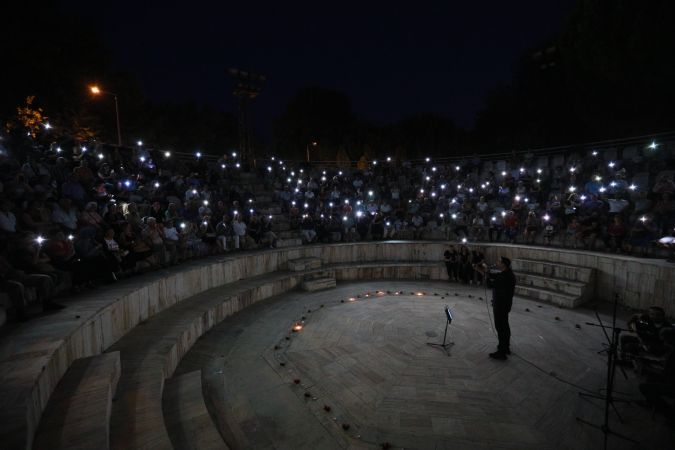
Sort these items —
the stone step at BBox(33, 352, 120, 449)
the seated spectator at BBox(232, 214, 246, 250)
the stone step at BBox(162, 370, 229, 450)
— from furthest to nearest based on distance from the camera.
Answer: the seated spectator at BBox(232, 214, 246, 250) < the stone step at BBox(162, 370, 229, 450) < the stone step at BBox(33, 352, 120, 449)

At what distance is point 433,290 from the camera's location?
10977 millimetres

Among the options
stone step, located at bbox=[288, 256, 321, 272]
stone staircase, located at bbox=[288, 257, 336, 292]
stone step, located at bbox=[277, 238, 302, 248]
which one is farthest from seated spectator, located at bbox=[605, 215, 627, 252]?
stone step, located at bbox=[277, 238, 302, 248]

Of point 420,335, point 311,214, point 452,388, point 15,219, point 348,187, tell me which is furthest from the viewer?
point 348,187

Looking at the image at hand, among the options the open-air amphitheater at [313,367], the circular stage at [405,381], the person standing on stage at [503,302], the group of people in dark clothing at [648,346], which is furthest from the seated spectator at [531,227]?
the person standing on stage at [503,302]

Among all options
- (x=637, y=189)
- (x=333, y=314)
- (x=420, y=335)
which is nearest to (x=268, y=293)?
(x=333, y=314)

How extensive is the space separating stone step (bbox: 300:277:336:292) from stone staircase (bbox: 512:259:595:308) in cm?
576

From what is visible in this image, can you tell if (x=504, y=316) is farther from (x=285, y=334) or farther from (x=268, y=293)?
(x=268, y=293)

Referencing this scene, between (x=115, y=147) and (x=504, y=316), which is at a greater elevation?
(x=115, y=147)

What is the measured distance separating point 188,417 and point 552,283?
9900 millimetres

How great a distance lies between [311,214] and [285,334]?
7.43 metres

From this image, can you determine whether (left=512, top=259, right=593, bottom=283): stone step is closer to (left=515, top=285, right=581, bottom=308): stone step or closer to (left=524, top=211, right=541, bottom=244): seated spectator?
(left=515, top=285, right=581, bottom=308): stone step

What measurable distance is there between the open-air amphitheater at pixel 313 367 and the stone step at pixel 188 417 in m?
0.02

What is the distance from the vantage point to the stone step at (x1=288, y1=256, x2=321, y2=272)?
38.1 feet

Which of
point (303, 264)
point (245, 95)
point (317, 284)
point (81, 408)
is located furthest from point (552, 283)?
point (245, 95)
